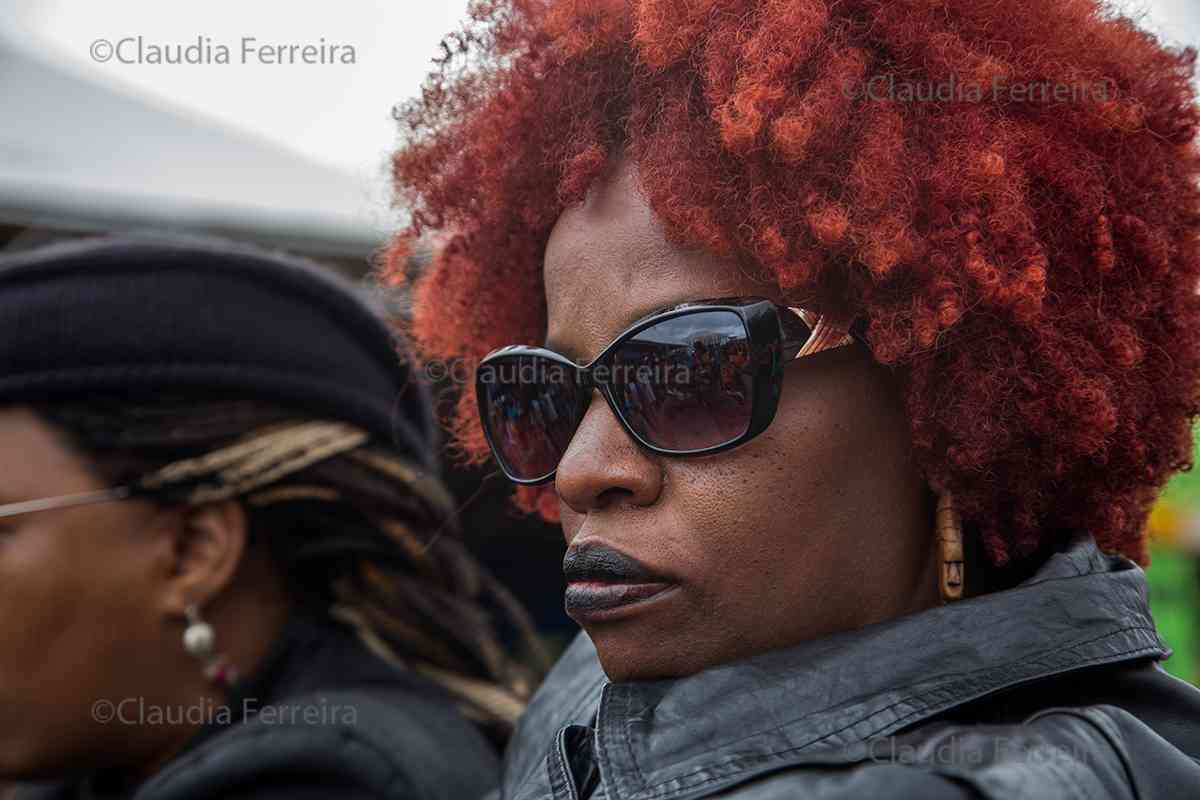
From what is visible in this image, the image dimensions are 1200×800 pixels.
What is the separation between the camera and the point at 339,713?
8.33 feet

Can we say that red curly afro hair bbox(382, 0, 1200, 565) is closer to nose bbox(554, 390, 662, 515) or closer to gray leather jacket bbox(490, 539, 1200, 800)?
gray leather jacket bbox(490, 539, 1200, 800)

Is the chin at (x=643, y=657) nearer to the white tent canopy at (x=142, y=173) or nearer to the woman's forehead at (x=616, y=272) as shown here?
the woman's forehead at (x=616, y=272)

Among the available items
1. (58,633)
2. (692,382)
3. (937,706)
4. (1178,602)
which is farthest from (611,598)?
(1178,602)

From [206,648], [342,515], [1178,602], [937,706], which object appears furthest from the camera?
[1178,602]

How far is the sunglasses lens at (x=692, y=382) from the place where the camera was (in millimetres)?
1674

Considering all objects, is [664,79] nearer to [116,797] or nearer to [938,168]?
[938,168]

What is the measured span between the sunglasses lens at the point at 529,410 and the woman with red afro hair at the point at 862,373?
1 centimetres

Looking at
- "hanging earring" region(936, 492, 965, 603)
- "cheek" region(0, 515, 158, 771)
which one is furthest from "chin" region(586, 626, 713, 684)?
"cheek" region(0, 515, 158, 771)

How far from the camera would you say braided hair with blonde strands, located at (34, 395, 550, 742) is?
2723 millimetres

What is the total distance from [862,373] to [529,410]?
1.93 ft

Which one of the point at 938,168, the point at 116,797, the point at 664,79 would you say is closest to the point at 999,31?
the point at 938,168

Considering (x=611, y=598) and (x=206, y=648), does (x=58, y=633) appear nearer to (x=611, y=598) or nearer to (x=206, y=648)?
(x=206, y=648)

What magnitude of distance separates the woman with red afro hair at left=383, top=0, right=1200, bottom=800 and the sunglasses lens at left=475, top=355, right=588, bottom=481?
0.04ft

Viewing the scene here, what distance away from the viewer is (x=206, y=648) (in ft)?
8.70
